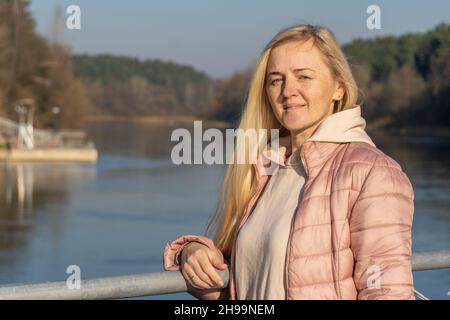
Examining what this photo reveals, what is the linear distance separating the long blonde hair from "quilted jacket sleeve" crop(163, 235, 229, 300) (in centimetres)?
7

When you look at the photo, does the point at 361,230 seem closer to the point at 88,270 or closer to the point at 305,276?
the point at 305,276

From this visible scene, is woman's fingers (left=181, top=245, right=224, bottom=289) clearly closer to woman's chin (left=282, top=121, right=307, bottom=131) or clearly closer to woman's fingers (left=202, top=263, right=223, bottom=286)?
woman's fingers (left=202, top=263, right=223, bottom=286)

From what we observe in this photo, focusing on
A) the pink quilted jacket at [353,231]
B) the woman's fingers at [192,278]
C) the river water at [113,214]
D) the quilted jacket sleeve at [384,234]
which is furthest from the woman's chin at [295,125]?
the river water at [113,214]

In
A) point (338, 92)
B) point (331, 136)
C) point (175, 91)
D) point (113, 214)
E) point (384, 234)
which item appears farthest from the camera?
point (175, 91)

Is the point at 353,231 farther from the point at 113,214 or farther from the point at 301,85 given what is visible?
the point at 113,214

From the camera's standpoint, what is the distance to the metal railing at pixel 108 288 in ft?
5.31

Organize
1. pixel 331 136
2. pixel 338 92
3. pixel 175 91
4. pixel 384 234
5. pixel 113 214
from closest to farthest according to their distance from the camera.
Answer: pixel 384 234 → pixel 331 136 → pixel 338 92 → pixel 113 214 → pixel 175 91

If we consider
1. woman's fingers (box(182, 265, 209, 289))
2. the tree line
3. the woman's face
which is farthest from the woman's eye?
the tree line

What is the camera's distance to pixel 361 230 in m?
1.57

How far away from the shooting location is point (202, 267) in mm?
1781

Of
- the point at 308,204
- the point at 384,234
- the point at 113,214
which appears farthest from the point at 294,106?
the point at 113,214

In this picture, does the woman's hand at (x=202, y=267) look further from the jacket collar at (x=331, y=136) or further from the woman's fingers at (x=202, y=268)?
the jacket collar at (x=331, y=136)

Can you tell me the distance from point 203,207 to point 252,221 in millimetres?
Answer: 22479

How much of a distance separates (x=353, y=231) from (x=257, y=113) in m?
0.39
